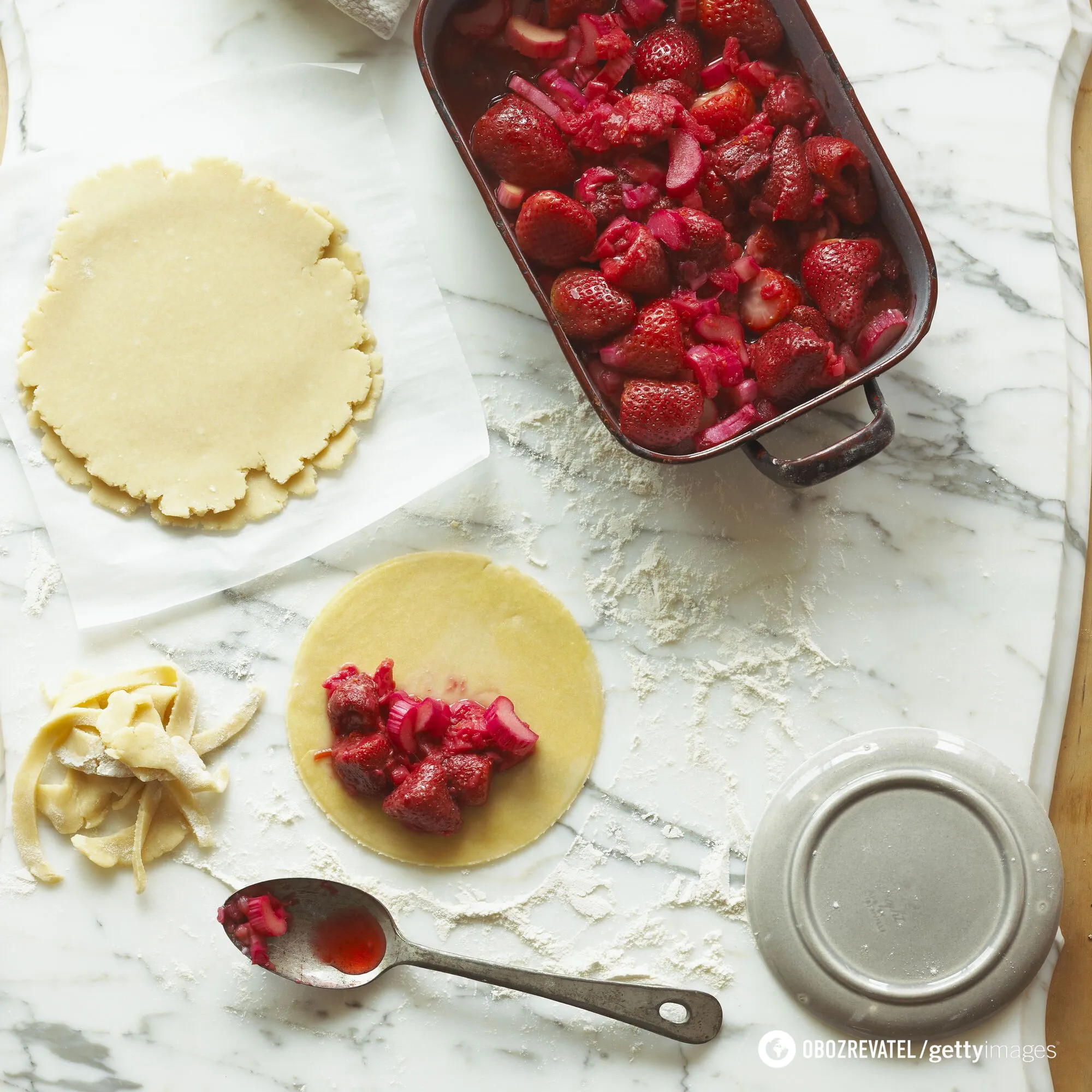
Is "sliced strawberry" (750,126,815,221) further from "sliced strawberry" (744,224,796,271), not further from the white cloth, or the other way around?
the white cloth

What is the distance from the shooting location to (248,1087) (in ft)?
5.55

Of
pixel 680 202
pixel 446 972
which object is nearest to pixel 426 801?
pixel 446 972

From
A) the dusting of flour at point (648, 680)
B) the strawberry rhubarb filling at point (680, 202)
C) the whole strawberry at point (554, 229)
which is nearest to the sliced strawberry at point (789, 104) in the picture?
the strawberry rhubarb filling at point (680, 202)

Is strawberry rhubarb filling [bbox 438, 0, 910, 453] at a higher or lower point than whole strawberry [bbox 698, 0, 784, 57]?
A: lower

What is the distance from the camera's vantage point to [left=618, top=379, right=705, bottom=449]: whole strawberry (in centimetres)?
151

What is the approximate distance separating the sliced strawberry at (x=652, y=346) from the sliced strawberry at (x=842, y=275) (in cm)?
24

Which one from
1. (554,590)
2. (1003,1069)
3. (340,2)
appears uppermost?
Result: (340,2)

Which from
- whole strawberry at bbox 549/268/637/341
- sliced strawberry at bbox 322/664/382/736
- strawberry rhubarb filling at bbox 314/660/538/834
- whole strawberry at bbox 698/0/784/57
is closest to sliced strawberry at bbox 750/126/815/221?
whole strawberry at bbox 698/0/784/57

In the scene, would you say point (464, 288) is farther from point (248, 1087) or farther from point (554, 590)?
point (248, 1087)

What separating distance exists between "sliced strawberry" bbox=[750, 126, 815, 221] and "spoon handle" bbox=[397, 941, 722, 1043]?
1335 millimetres

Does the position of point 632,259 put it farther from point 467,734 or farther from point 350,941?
point 350,941

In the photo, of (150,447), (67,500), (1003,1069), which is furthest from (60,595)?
(1003,1069)

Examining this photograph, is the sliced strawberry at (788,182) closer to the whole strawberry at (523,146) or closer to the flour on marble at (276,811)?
the whole strawberry at (523,146)

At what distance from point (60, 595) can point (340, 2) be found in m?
1.22
